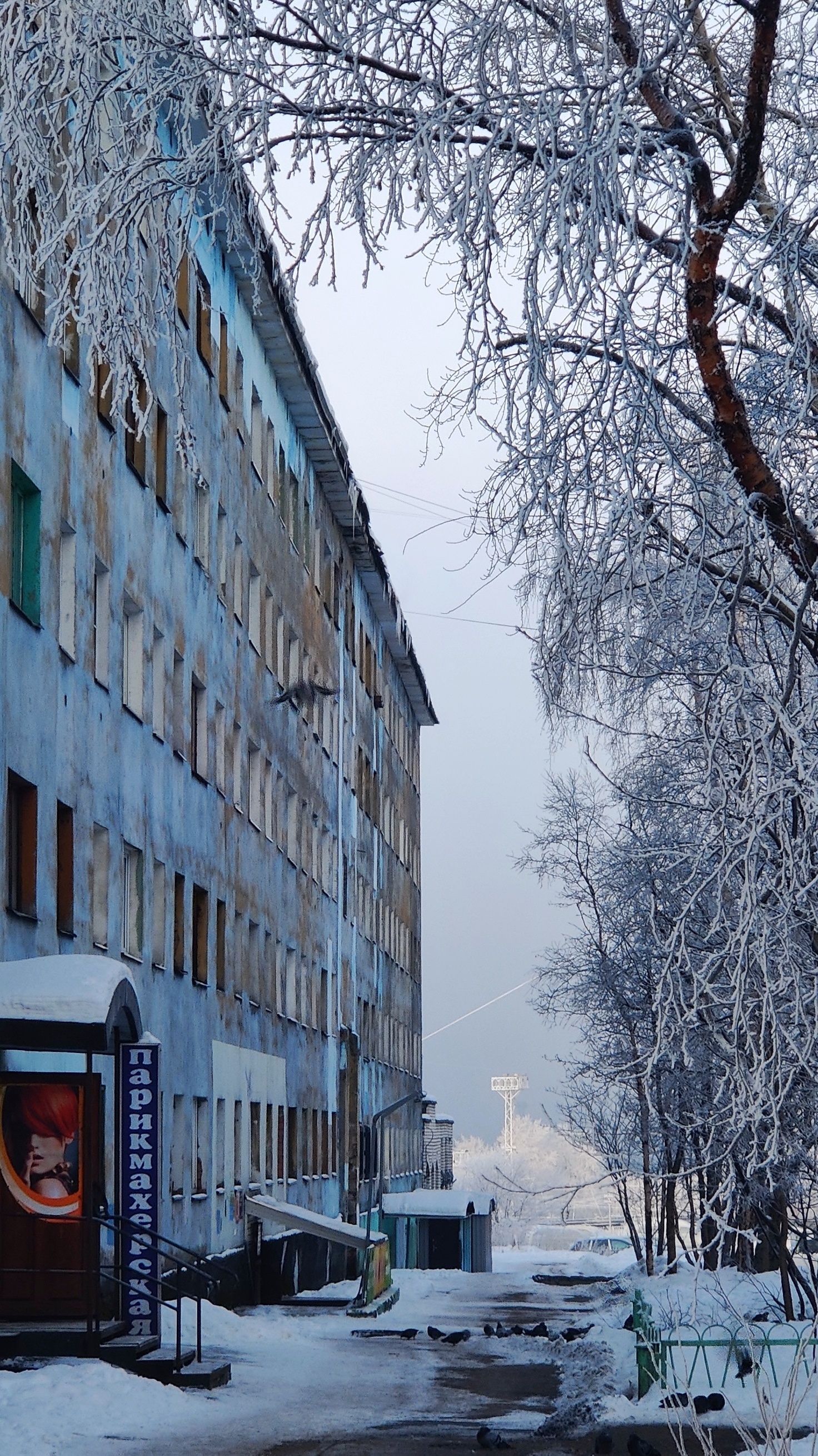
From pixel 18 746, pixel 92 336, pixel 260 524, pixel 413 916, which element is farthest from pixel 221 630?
pixel 413 916

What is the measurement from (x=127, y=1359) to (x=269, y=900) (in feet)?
69.2

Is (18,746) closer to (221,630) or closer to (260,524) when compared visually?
(221,630)

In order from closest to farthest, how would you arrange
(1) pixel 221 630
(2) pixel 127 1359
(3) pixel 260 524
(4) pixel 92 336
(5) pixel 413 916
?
(4) pixel 92 336, (2) pixel 127 1359, (1) pixel 221 630, (3) pixel 260 524, (5) pixel 413 916

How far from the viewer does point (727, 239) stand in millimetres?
6059

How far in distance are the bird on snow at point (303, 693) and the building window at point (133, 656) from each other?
12240 millimetres

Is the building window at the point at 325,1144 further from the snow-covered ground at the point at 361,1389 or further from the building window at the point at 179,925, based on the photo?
the building window at the point at 179,925

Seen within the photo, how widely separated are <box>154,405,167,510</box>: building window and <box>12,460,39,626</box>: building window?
6.32 metres

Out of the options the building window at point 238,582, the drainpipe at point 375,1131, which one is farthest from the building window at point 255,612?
the drainpipe at point 375,1131

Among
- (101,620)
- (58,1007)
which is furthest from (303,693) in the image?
(58,1007)

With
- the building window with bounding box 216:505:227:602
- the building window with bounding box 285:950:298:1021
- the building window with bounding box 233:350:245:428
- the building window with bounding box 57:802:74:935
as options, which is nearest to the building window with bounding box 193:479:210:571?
the building window with bounding box 216:505:227:602

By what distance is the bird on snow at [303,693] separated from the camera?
38000 millimetres

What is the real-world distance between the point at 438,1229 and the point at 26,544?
46136 millimetres

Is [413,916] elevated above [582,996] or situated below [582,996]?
above

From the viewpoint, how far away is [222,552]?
3173 centimetres
